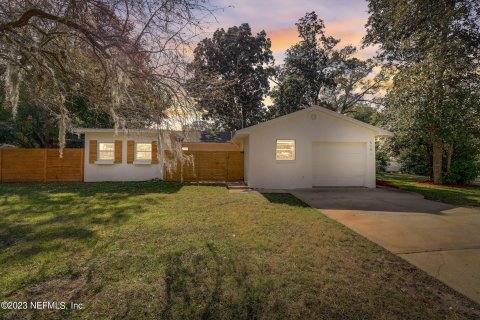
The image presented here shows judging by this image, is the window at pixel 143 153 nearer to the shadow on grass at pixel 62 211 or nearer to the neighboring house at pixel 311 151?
the shadow on grass at pixel 62 211

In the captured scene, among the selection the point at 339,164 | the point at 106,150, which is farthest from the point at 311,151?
the point at 106,150

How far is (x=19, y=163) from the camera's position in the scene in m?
15.5

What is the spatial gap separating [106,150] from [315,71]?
72.6 ft

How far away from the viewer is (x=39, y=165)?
15.6 meters

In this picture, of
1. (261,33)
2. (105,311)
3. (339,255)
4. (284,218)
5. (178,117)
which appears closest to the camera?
(105,311)

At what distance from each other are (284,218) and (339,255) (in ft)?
8.67

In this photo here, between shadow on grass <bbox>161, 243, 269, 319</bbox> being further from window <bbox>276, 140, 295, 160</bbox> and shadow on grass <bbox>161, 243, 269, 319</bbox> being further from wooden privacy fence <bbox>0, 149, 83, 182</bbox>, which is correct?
wooden privacy fence <bbox>0, 149, 83, 182</bbox>

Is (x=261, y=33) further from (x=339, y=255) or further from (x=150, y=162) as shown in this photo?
(x=339, y=255)

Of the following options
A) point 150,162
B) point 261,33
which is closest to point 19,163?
point 150,162

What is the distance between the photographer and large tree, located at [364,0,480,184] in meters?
5.59

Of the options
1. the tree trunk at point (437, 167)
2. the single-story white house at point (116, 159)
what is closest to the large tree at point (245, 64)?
the single-story white house at point (116, 159)

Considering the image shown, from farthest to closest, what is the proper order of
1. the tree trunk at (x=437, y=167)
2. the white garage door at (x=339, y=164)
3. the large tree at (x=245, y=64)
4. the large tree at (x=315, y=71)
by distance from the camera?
the large tree at (x=315, y=71), the large tree at (x=245, y=64), the tree trunk at (x=437, y=167), the white garage door at (x=339, y=164)

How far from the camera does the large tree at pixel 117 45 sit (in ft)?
12.8

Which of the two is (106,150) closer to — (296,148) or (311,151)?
(296,148)
